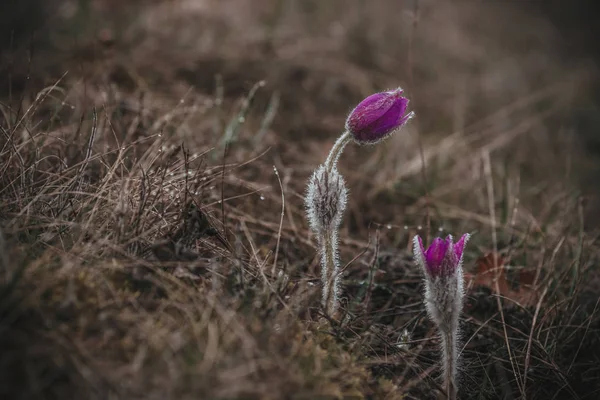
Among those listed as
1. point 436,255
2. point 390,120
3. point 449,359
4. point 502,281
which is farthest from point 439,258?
point 502,281

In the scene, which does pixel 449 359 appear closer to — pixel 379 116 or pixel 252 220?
pixel 379 116

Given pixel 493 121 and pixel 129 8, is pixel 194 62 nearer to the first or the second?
pixel 129 8

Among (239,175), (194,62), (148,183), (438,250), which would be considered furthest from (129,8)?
(438,250)

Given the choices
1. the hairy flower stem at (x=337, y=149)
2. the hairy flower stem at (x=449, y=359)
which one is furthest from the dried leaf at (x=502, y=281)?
the hairy flower stem at (x=337, y=149)

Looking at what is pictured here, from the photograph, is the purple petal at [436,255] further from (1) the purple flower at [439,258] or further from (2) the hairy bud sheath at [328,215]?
(2) the hairy bud sheath at [328,215]

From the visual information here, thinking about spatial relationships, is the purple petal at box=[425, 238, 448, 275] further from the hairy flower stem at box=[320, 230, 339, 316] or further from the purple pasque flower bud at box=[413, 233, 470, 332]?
the hairy flower stem at box=[320, 230, 339, 316]

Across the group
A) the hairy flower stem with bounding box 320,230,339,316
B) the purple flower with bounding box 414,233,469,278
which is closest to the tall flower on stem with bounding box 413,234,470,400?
the purple flower with bounding box 414,233,469,278
